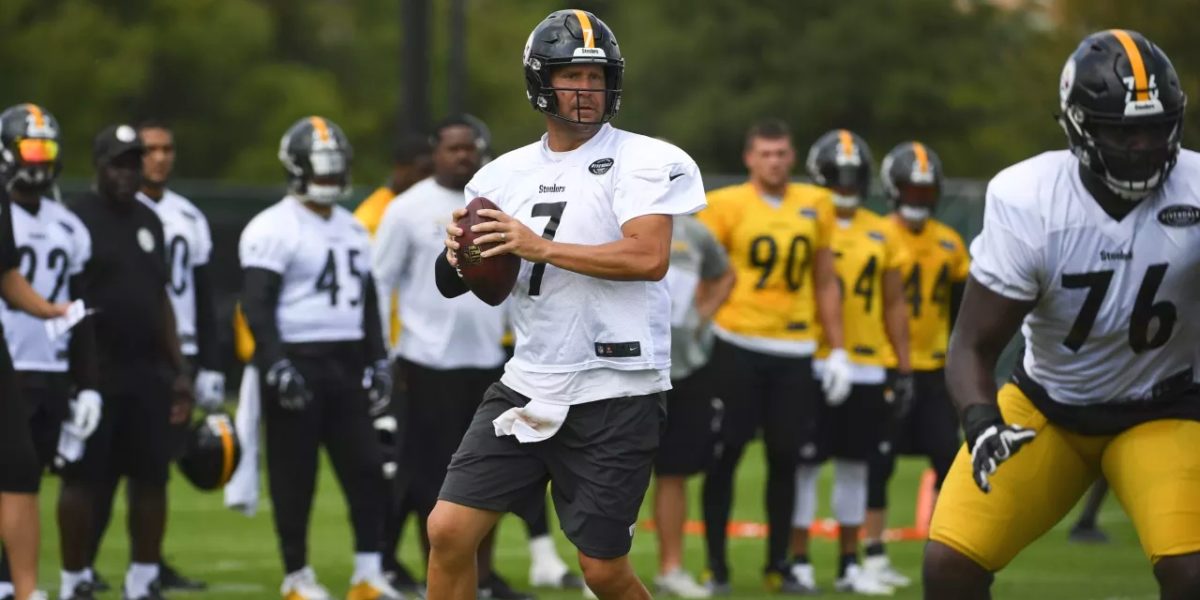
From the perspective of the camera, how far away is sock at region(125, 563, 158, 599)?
8.46m

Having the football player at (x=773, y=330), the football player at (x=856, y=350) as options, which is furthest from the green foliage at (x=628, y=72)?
the football player at (x=773, y=330)

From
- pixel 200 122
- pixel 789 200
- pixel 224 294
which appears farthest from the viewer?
pixel 200 122

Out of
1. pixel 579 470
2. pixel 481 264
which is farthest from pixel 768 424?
pixel 481 264

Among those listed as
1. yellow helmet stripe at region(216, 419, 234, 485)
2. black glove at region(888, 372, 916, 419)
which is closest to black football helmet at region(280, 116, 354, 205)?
yellow helmet stripe at region(216, 419, 234, 485)

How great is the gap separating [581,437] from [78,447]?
9.95ft

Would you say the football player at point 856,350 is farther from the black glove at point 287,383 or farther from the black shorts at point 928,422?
the black glove at point 287,383

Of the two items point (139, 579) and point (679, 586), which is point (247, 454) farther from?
point (679, 586)

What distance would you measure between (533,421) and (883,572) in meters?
4.26

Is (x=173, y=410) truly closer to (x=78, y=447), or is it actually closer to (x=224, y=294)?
(x=78, y=447)

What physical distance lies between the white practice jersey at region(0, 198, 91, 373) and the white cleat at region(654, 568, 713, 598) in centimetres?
292

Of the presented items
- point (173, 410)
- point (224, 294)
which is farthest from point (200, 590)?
point (224, 294)

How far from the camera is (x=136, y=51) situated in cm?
3186

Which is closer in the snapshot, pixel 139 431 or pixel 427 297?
pixel 139 431

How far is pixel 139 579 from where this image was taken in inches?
334
